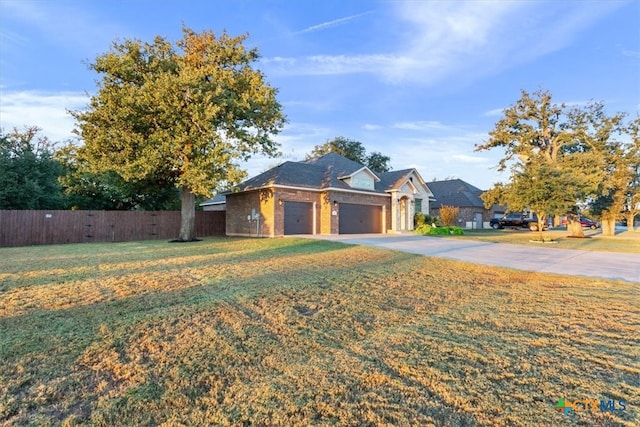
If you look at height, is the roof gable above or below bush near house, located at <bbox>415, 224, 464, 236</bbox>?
above

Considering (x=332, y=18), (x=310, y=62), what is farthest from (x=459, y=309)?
(x=310, y=62)

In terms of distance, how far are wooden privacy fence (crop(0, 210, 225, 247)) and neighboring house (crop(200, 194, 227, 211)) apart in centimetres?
577

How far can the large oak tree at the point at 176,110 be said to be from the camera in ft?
49.8

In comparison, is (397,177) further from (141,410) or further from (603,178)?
(141,410)

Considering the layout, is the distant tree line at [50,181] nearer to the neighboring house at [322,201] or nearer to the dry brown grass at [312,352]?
the neighboring house at [322,201]

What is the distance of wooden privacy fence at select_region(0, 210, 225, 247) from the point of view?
16781 mm

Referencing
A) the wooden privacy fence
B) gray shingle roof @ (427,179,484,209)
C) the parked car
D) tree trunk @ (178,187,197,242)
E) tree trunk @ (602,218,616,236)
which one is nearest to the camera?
the wooden privacy fence

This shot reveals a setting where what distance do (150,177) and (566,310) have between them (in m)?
17.8

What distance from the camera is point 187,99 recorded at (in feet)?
51.0

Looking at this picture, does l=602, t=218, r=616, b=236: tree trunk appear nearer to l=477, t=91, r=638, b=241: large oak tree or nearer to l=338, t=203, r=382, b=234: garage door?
l=477, t=91, r=638, b=241: large oak tree

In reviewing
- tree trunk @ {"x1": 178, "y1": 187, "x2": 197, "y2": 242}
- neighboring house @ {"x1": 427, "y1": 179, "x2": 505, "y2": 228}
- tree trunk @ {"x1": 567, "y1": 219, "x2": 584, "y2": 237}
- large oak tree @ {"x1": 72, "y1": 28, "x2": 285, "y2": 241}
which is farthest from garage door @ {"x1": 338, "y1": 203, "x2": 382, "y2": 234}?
neighboring house @ {"x1": 427, "y1": 179, "x2": 505, "y2": 228}

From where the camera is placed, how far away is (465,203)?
3609 cm

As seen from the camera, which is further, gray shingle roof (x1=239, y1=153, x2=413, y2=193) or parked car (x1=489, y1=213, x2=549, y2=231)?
parked car (x1=489, y1=213, x2=549, y2=231)

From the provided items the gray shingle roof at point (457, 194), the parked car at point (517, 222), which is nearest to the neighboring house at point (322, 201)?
the gray shingle roof at point (457, 194)
